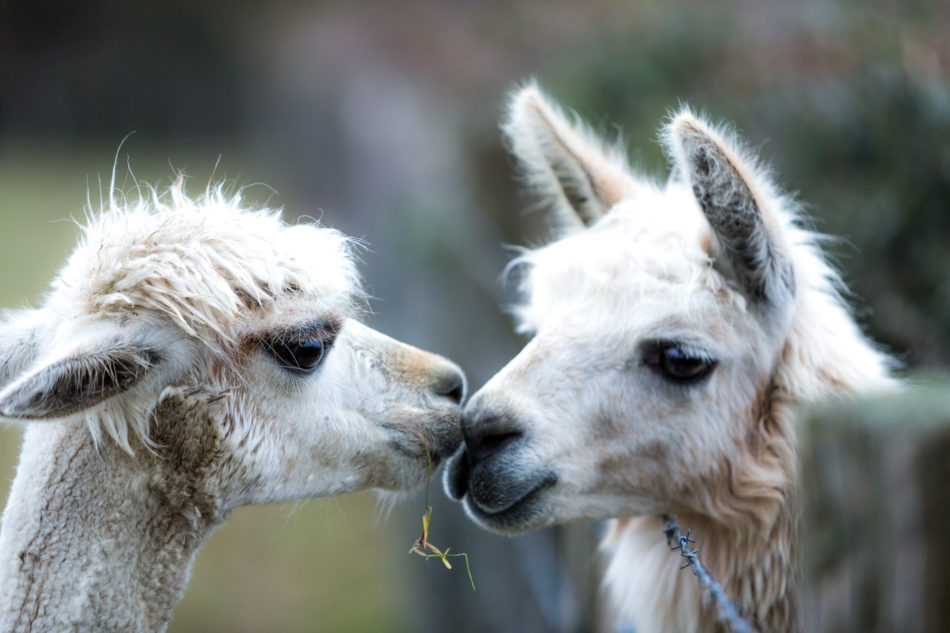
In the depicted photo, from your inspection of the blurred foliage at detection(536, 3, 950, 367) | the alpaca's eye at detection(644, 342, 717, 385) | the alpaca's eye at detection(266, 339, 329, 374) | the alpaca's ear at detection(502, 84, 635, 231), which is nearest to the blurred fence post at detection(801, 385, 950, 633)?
the alpaca's eye at detection(644, 342, 717, 385)

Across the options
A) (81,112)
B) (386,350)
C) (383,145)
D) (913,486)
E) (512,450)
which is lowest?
(913,486)

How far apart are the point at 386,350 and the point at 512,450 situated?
507mm

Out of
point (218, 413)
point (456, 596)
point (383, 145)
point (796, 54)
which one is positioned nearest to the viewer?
point (218, 413)

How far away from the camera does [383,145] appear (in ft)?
38.9

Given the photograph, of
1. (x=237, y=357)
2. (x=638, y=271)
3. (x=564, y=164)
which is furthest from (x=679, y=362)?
(x=237, y=357)

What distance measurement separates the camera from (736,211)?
224cm

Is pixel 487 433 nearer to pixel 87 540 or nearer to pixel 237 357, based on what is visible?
pixel 237 357

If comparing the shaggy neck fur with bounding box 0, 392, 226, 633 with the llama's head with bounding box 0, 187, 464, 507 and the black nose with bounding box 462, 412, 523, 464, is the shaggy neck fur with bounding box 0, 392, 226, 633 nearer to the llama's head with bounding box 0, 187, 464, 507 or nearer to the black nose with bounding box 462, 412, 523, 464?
the llama's head with bounding box 0, 187, 464, 507

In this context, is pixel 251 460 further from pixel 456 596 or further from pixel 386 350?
pixel 456 596

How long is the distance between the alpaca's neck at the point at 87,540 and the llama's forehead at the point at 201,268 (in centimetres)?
36

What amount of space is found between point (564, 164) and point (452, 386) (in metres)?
1.05

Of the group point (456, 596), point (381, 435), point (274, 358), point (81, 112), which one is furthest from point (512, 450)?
point (81, 112)

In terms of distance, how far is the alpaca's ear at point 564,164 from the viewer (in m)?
2.97

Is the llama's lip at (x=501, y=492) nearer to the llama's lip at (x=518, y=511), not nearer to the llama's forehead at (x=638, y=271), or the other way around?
the llama's lip at (x=518, y=511)
